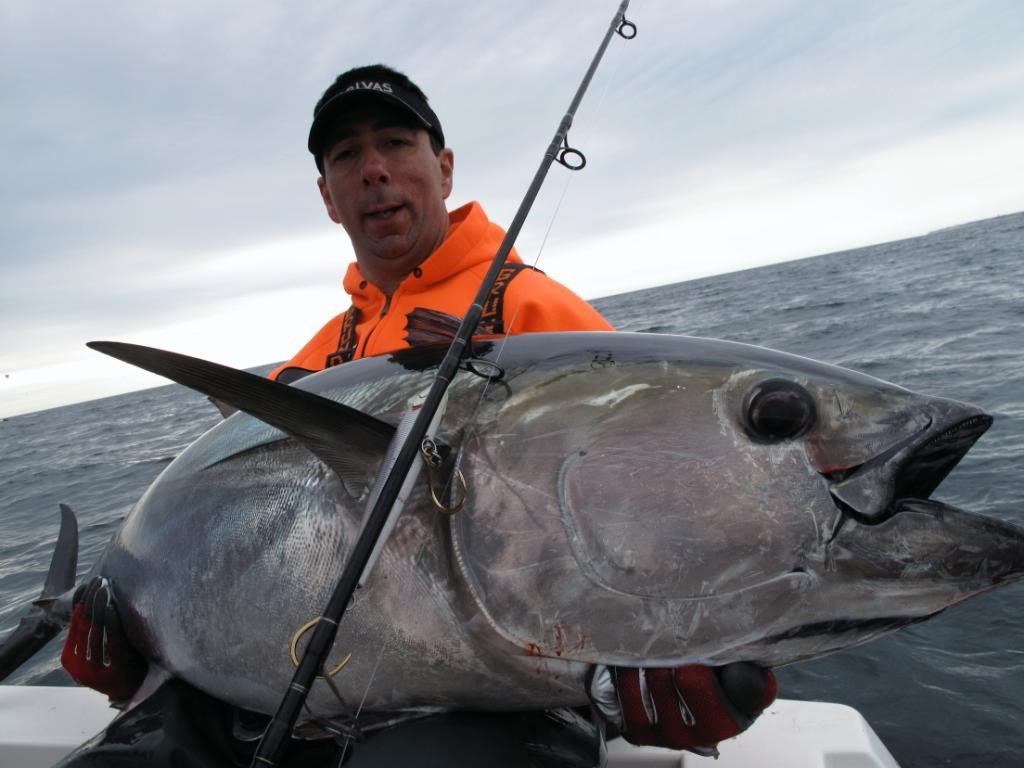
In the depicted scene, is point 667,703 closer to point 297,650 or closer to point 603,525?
point 603,525

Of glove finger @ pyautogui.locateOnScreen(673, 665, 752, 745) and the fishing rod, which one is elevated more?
the fishing rod

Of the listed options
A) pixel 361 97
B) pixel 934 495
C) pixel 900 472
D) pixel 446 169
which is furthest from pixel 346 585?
pixel 934 495

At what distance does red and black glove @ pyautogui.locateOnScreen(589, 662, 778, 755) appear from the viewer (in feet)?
4.20

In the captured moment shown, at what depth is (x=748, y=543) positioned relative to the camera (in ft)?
3.86

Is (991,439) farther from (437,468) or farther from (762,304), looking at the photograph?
(762,304)

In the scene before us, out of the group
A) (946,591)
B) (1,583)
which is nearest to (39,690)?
(946,591)

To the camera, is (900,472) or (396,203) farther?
(396,203)

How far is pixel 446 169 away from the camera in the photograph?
3285 millimetres

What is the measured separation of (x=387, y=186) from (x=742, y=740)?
2533mm

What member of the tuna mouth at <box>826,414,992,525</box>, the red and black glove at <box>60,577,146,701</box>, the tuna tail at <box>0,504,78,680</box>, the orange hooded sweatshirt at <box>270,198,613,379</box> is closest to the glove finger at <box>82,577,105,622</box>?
the red and black glove at <box>60,577,146,701</box>

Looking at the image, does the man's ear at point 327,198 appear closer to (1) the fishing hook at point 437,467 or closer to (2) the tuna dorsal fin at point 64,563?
(2) the tuna dorsal fin at point 64,563

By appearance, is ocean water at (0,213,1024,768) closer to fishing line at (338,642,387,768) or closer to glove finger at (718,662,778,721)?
glove finger at (718,662,778,721)

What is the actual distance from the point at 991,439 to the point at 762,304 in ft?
64.8

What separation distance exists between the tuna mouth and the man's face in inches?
87.7
